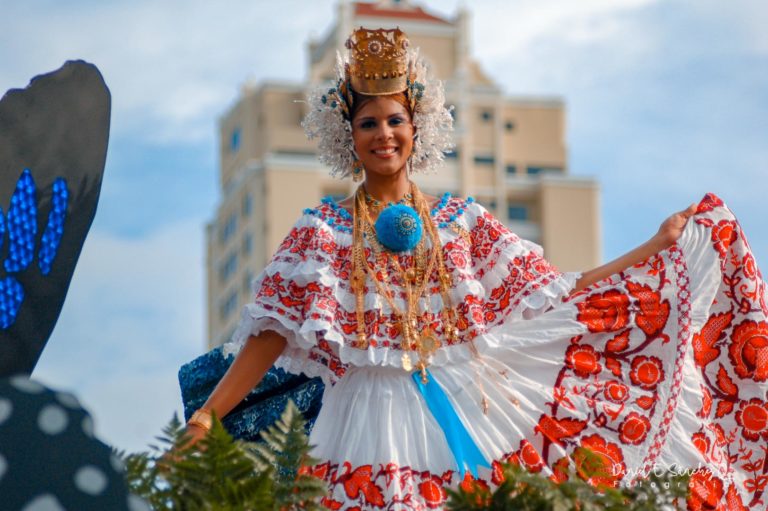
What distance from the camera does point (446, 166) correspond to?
60.1 m

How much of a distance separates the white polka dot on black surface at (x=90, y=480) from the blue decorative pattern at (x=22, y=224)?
92cm

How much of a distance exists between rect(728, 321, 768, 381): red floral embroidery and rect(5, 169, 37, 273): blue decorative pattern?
7.69ft

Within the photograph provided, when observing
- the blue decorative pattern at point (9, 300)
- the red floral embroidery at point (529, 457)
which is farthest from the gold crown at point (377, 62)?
the blue decorative pattern at point (9, 300)

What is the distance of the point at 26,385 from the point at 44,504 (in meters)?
0.25

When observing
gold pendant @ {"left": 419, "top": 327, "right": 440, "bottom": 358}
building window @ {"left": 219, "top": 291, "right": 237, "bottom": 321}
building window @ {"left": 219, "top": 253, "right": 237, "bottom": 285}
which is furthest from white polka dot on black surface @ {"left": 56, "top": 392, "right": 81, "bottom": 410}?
building window @ {"left": 219, "top": 253, "right": 237, "bottom": 285}

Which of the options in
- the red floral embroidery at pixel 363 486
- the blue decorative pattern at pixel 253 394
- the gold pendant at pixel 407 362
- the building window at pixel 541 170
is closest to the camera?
the red floral embroidery at pixel 363 486

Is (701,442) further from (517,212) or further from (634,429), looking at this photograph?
(517,212)

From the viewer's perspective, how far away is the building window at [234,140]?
209 feet

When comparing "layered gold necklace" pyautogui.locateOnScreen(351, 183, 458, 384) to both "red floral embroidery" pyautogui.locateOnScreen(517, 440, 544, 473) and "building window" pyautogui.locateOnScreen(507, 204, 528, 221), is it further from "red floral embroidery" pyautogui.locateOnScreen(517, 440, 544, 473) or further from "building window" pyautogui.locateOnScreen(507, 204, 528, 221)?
"building window" pyautogui.locateOnScreen(507, 204, 528, 221)

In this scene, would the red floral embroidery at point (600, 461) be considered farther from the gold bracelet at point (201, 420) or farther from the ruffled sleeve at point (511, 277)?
the gold bracelet at point (201, 420)

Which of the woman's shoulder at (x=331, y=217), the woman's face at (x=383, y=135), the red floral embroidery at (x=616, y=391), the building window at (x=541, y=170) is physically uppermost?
the woman's face at (x=383, y=135)

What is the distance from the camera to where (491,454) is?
18.0 ft

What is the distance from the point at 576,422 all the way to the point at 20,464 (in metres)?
2.30

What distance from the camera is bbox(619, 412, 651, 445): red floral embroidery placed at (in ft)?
18.3
